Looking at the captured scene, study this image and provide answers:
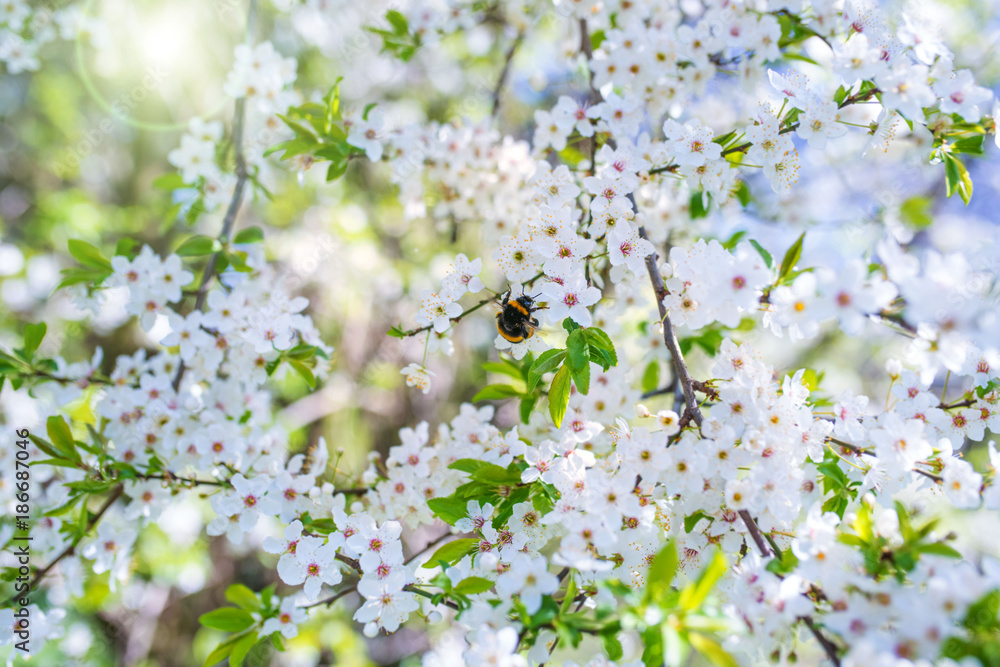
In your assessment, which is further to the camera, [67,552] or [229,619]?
[67,552]

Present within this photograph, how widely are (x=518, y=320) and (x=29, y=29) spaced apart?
3243mm

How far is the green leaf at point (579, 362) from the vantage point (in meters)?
1.30

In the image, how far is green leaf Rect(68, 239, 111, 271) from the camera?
1.91m

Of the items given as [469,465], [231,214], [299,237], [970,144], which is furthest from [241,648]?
[299,237]

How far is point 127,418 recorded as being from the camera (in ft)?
6.23

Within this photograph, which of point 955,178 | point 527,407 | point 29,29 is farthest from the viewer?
point 29,29

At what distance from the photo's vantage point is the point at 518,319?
1460mm

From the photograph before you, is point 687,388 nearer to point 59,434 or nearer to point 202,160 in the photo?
point 59,434

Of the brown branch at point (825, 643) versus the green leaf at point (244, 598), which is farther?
the green leaf at point (244, 598)

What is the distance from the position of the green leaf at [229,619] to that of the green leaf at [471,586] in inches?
25.7

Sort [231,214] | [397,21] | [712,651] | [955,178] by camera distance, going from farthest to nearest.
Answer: [397,21] → [231,214] → [955,178] → [712,651]

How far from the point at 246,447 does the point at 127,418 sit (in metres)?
0.49

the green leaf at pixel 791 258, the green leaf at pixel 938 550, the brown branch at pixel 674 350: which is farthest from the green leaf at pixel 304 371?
the green leaf at pixel 938 550

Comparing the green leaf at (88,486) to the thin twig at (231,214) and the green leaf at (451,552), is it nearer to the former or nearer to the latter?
the thin twig at (231,214)
